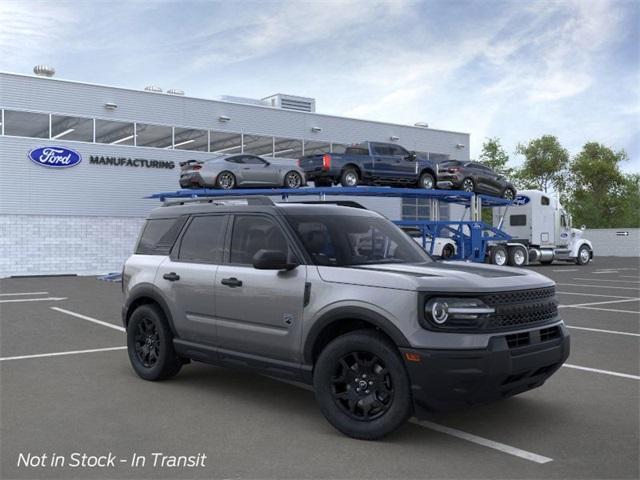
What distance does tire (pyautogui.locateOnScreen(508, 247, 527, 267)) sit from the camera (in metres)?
30.2

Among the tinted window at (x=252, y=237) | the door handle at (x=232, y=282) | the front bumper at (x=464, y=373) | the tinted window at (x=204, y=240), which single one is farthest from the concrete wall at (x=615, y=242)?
the front bumper at (x=464, y=373)

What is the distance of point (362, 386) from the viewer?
4.97 metres

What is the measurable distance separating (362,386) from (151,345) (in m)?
2.87

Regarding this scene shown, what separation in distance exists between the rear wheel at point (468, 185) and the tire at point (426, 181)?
4.38 ft

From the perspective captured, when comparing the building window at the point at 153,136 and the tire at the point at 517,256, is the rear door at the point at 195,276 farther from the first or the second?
the tire at the point at 517,256

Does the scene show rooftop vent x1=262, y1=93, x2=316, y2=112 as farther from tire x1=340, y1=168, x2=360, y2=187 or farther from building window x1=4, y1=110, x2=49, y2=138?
tire x1=340, y1=168, x2=360, y2=187

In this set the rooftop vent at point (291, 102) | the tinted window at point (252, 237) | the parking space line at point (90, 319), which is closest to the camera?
the tinted window at point (252, 237)

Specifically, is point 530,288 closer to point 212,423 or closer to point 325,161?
point 212,423

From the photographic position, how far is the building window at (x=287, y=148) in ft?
111

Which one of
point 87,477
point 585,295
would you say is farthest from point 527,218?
point 87,477

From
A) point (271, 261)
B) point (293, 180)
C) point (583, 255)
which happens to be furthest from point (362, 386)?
point (583, 255)

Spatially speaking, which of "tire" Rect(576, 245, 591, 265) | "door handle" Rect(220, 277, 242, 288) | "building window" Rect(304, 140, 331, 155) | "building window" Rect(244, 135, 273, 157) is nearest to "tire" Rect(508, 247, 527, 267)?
"tire" Rect(576, 245, 591, 265)

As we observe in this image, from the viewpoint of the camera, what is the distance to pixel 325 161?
22.9 metres

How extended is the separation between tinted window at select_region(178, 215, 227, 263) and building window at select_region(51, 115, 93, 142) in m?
23.3
